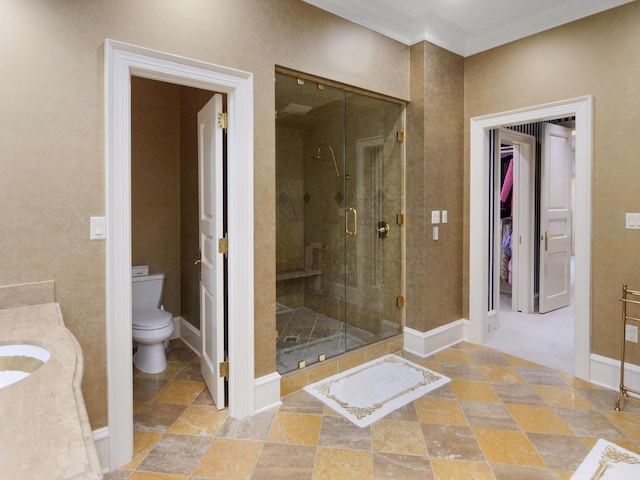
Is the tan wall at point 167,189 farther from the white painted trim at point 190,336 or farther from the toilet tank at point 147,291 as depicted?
the toilet tank at point 147,291

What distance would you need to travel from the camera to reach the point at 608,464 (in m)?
1.97

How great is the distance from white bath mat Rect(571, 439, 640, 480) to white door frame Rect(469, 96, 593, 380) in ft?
3.21

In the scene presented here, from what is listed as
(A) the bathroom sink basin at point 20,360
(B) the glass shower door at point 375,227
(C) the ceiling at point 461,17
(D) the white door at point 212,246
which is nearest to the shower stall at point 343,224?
(B) the glass shower door at point 375,227

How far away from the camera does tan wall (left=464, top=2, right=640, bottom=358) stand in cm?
270

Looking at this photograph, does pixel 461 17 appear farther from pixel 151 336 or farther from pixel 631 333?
pixel 151 336

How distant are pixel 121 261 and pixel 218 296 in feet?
2.08

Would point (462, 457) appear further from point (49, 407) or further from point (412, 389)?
point (49, 407)

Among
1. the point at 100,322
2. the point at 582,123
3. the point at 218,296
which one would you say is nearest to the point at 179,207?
the point at 218,296

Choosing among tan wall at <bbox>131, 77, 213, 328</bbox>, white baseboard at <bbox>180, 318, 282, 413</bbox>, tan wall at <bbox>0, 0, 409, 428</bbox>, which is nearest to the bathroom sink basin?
tan wall at <bbox>0, 0, 409, 428</bbox>

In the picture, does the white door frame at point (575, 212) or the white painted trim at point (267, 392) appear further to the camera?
the white door frame at point (575, 212)

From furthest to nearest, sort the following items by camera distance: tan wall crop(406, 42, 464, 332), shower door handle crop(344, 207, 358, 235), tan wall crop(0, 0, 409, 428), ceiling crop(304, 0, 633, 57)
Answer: shower door handle crop(344, 207, 358, 235)
tan wall crop(406, 42, 464, 332)
ceiling crop(304, 0, 633, 57)
tan wall crop(0, 0, 409, 428)

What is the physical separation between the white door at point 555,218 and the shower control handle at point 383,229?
2.38 meters

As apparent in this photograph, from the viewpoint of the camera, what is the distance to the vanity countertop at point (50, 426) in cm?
63

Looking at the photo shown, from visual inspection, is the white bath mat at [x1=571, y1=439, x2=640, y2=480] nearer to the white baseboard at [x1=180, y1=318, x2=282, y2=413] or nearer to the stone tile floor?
the stone tile floor
